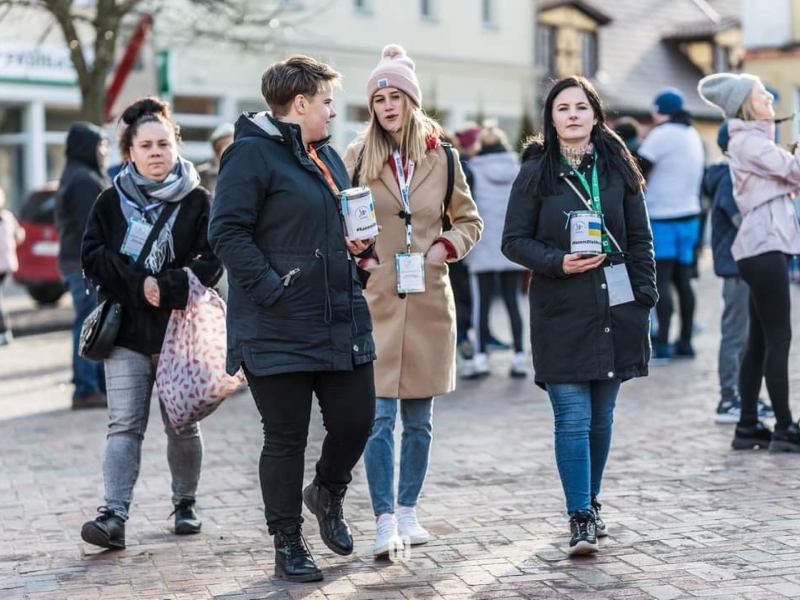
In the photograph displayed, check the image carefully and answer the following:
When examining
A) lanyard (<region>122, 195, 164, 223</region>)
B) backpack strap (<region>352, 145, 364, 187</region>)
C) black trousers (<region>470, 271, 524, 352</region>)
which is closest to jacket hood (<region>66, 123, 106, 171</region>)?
black trousers (<region>470, 271, 524, 352</region>)

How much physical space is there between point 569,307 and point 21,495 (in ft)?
10.5

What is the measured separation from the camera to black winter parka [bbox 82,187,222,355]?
6625 mm

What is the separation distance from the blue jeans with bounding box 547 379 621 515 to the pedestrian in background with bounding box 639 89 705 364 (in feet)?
20.6

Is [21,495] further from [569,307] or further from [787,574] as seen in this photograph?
[787,574]

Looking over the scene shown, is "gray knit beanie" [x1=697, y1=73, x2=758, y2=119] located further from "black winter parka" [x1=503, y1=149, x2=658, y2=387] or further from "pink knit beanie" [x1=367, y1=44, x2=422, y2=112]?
"pink knit beanie" [x1=367, y1=44, x2=422, y2=112]

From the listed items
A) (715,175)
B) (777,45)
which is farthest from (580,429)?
(777,45)

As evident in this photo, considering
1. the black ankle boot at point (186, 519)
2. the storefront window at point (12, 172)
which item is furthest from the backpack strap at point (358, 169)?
the storefront window at point (12, 172)

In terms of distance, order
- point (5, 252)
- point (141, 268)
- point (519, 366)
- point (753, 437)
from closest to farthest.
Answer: point (141, 268)
point (753, 437)
point (519, 366)
point (5, 252)

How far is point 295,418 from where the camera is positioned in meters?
5.80

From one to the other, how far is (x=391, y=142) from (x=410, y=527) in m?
1.61

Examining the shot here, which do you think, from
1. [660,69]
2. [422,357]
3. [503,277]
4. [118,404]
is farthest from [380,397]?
[660,69]

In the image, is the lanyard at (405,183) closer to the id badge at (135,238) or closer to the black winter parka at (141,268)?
Answer: the black winter parka at (141,268)

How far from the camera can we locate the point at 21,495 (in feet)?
25.8

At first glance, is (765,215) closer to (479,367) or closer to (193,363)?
(193,363)
